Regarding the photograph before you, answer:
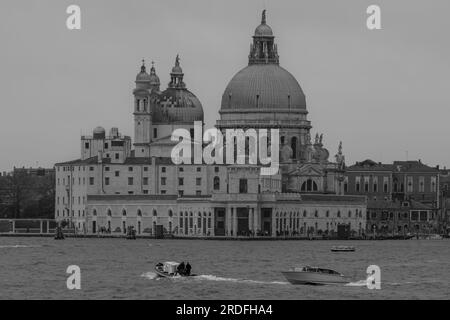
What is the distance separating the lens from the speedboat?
3078 inches

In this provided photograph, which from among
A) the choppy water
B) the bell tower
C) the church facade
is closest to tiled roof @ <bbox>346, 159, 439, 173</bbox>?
the church facade

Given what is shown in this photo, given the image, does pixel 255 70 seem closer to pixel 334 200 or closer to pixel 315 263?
pixel 334 200

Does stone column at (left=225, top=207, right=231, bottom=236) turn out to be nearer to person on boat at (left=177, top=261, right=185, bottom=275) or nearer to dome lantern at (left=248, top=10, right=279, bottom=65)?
dome lantern at (left=248, top=10, right=279, bottom=65)

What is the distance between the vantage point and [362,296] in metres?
74.2

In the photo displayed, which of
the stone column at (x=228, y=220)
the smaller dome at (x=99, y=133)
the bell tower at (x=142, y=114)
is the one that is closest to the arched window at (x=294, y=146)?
the bell tower at (x=142, y=114)

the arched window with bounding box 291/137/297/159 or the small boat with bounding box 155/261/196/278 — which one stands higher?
the arched window with bounding box 291/137/297/159

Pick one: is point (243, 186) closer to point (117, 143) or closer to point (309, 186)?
point (117, 143)

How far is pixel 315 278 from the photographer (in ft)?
257

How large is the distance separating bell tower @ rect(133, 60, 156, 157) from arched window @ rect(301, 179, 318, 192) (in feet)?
36.5

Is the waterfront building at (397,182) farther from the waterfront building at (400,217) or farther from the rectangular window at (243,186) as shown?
the rectangular window at (243,186)
